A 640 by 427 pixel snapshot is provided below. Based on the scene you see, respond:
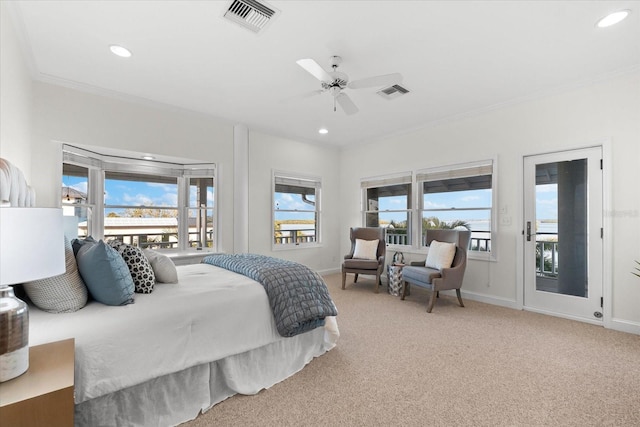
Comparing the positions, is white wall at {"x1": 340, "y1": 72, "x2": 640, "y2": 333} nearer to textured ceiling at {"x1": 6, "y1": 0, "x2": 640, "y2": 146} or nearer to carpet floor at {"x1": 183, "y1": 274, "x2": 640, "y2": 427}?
textured ceiling at {"x1": 6, "y1": 0, "x2": 640, "y2": 146}

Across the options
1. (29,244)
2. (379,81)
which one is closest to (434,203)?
(379,81)

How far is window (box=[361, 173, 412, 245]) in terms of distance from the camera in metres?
5.20

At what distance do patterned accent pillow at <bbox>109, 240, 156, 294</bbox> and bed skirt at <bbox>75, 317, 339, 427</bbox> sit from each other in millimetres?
563

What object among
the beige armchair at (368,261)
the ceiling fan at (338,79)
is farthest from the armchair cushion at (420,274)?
the ceiling fan at (338,79)

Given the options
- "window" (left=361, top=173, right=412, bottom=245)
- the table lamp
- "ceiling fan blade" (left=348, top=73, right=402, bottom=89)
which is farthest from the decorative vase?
"window" (left=361, top=173, right=412, bottom=245)

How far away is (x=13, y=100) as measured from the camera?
7.84ft

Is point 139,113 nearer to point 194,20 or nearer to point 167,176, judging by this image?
point 167,176

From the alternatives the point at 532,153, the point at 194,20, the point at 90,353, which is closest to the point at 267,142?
the point at 194,20

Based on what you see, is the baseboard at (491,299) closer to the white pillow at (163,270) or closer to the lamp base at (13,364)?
the white pillow at (163,270)

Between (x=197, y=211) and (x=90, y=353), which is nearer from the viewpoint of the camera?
(x=90, y=353)

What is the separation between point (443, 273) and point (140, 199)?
14.0ft

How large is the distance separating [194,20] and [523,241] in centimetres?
429

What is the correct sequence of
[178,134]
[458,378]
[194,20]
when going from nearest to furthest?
1. [458,378]
2. [194,20]
3. [178,134]

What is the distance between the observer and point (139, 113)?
A: 3855 millimetres
